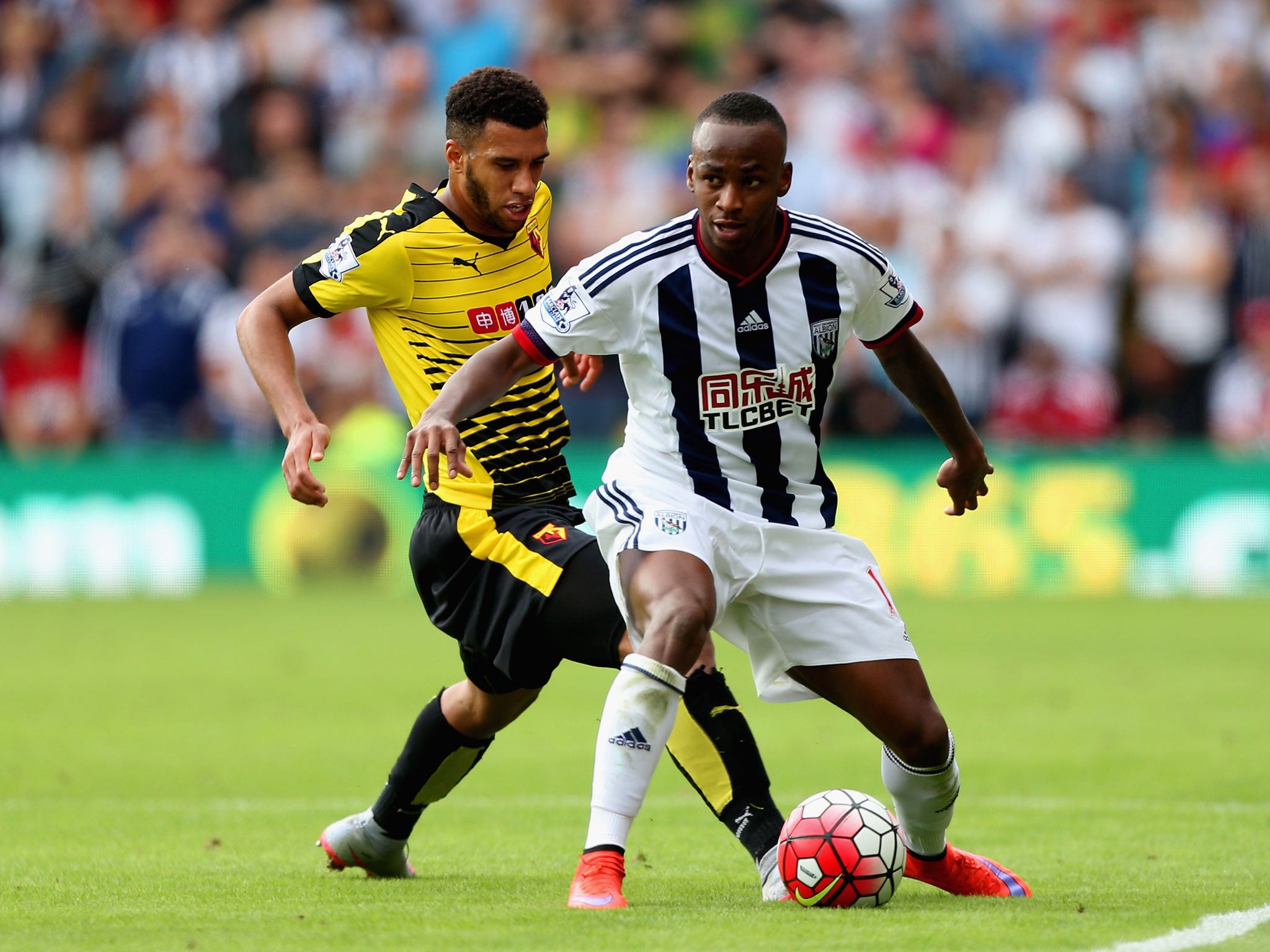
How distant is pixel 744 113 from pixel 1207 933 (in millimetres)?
2317

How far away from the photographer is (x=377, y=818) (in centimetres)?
572

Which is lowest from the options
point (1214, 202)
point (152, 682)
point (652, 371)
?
point (152, 682)

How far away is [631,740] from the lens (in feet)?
14.9

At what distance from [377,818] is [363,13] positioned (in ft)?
47.3

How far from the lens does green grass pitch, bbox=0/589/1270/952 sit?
4602 millimetres

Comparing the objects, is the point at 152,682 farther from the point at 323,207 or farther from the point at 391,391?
the point at 323,207

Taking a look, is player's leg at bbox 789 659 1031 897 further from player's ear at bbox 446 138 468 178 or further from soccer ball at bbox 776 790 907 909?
player's ear at bbox 446 138 468 178

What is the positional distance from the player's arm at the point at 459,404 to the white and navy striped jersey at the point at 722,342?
0.26 ft

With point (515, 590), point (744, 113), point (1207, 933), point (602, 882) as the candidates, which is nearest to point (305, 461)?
point (515, 590)

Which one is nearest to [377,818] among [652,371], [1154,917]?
[652,371]

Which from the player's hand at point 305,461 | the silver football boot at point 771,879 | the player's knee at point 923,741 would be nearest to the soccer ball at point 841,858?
the silver football boot at point 771,879

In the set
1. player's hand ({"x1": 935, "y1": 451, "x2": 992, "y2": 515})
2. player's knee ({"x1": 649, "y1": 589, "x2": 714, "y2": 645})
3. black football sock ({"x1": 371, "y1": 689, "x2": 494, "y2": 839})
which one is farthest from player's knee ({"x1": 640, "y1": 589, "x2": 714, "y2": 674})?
black football sock ({"x1": 371, "y1": 689, "x2": 494, "y2": 839})

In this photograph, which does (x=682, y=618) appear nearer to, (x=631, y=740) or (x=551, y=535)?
(x=631, y=740)

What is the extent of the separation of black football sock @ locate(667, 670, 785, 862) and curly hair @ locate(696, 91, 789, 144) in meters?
1.63
